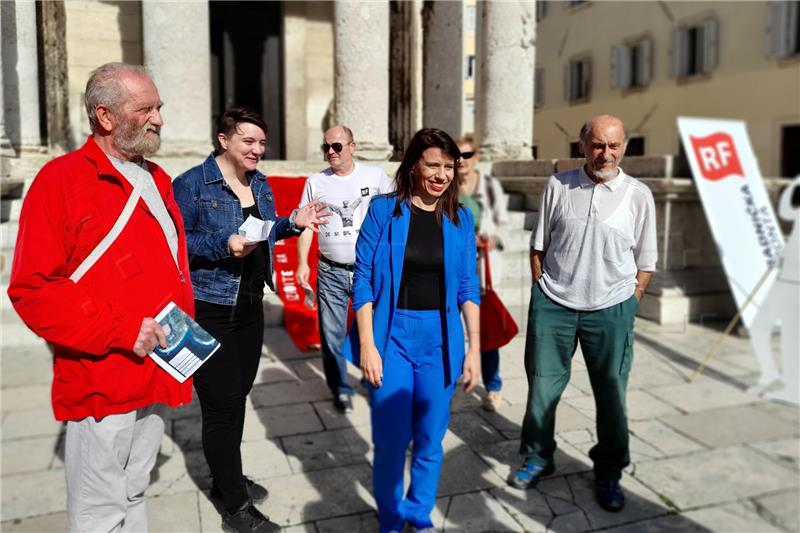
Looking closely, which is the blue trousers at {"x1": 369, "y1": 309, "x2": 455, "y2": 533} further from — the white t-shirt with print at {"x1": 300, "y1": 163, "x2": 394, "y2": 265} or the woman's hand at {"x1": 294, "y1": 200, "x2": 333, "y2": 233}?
the woman's hand at {"x1": 294, "y1": 200, "x2": 333, "y2": 233}

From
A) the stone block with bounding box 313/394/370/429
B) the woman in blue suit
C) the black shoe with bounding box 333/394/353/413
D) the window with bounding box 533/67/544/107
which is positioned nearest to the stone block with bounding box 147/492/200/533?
the woman in blue suit

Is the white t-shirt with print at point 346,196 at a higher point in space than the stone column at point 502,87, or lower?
lower

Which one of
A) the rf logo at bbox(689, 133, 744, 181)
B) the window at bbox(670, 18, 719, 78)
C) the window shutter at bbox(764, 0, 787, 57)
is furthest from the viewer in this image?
the window at bbox(670, 18, 719, 78)

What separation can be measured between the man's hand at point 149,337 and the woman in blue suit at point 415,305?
0.79 metres

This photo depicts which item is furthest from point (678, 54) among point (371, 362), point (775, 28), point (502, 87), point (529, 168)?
point (371, 362)

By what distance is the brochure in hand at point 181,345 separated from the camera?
1.80 m

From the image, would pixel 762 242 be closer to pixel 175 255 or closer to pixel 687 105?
pixel 175 255

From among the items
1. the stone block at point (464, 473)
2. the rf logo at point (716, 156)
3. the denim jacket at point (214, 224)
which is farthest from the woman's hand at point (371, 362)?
the rf logo at point (716, 156)

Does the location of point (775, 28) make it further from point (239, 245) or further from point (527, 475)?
point (239, 245)

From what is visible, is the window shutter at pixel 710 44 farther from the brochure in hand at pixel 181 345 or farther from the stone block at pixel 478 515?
the brochure in hand at pixel 181 345

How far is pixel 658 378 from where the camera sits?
4.46 metres

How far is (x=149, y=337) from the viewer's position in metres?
1.82

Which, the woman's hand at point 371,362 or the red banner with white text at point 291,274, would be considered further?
the red banner with white text at point 291,274

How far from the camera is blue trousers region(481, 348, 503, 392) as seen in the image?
4219mm
